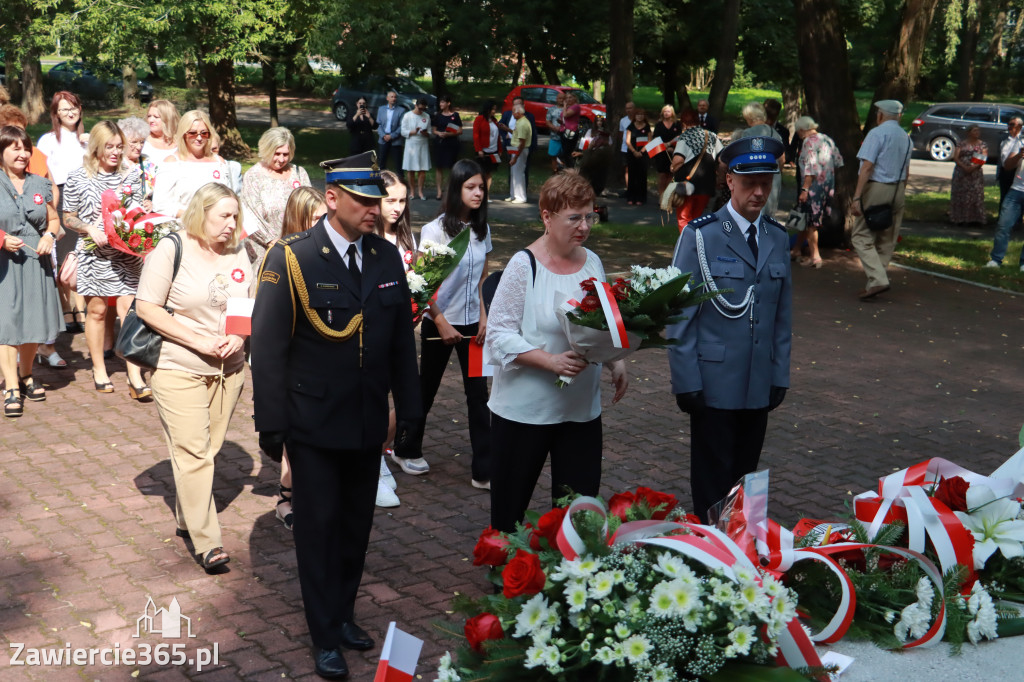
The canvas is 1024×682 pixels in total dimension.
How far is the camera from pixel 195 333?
546cm

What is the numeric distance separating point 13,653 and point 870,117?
14429 mm

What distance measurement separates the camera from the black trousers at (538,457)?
190 inches

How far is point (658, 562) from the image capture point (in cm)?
308

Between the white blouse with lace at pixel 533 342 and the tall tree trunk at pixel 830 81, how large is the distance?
11.9m

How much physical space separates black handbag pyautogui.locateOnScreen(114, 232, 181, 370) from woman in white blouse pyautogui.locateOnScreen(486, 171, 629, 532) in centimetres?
182

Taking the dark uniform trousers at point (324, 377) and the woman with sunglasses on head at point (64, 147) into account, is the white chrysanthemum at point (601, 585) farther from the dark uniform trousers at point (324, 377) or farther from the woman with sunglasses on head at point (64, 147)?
the woman with sunglasses on head at point (64, 147)

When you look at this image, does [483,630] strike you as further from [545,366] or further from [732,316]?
[732,316]

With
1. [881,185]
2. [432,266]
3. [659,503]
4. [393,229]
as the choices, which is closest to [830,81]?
[881,185]

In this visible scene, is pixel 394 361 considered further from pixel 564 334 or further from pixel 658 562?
pixel 658 562

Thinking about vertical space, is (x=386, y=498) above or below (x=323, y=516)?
below

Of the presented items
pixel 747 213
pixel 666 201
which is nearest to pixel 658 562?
pixel 747 213

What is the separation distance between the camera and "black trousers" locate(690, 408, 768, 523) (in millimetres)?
5172

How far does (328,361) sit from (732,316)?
78.1 inches

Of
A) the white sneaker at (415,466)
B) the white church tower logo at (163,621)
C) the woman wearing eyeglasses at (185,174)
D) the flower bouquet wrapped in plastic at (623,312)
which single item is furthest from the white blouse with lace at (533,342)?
the woman wearing eyeglasses at (185,174)
